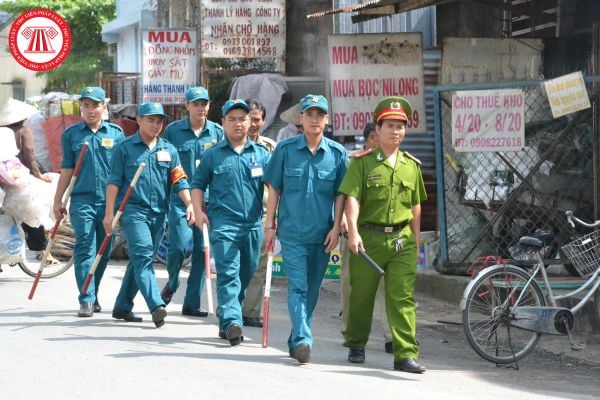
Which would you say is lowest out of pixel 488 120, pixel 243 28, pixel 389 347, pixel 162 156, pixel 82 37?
pixel 389 347

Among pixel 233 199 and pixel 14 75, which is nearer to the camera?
pixel 233 199

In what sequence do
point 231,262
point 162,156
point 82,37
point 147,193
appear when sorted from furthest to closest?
point 82,37, point 162,156, point 147,193, point 231,262

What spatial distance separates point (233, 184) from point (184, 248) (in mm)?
1593

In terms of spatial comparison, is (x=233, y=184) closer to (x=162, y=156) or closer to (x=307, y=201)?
(x=307, y=201)

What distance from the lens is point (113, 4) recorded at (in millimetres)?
47750

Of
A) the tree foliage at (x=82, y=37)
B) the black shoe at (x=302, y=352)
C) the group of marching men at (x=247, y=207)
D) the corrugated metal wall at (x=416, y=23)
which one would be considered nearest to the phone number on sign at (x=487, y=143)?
the group of marching men at (x=247, y=207)

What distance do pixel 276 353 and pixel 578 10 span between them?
274 inches

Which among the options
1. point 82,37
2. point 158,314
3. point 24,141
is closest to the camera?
point 158,314

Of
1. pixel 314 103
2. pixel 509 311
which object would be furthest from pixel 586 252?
pixel 314 103

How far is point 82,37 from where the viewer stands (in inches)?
1868

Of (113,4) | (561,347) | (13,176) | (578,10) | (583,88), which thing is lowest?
(561,347)

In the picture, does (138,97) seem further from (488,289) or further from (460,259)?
(488,289)

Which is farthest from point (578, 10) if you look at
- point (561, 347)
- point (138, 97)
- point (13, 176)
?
point (138, 97)

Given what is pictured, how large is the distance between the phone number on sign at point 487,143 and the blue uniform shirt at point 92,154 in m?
3.20
